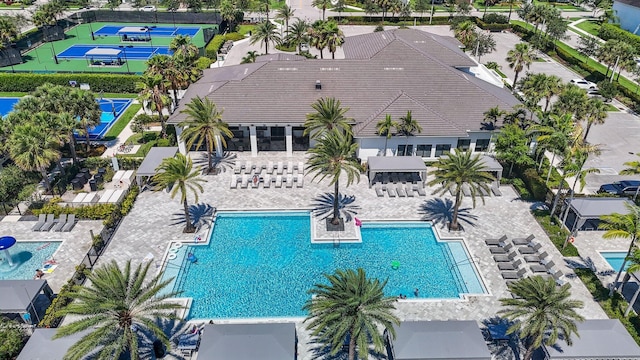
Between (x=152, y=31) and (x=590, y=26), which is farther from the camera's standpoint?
(x=590, y=26)

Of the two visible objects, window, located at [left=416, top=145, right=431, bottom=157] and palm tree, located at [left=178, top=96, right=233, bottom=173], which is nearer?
palm tree, located at [left=178, top=96, right=233, bottom=173]

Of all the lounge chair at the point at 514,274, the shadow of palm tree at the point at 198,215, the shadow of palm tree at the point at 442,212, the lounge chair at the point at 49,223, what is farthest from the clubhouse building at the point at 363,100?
the lounge chair at the point at 514,274

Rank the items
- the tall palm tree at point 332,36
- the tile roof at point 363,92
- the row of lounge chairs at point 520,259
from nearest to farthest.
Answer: the row of lounge chairs at point 520,259, the tile roof at point 363,92, the tall palm tree at point 332,36

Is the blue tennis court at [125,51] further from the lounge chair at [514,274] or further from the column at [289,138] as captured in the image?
the lounge chair at [514,274]

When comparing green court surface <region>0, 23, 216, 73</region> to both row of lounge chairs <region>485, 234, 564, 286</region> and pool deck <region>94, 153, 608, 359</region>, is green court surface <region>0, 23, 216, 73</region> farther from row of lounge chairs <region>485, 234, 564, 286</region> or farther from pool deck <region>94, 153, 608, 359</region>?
row of lounge chairs <region>485, 234, 564, 286</region>

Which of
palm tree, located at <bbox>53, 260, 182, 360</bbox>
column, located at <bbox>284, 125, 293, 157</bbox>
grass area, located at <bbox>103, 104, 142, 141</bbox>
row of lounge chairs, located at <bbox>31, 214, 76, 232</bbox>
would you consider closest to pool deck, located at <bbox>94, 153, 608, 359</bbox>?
column, located at <bbox>284, 125, 293, 157</bbox>

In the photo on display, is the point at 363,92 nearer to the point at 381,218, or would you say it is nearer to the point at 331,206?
the point at 331,206

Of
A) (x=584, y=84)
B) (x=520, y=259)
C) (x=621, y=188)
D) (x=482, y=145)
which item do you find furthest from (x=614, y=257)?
(x=584, y=84)
